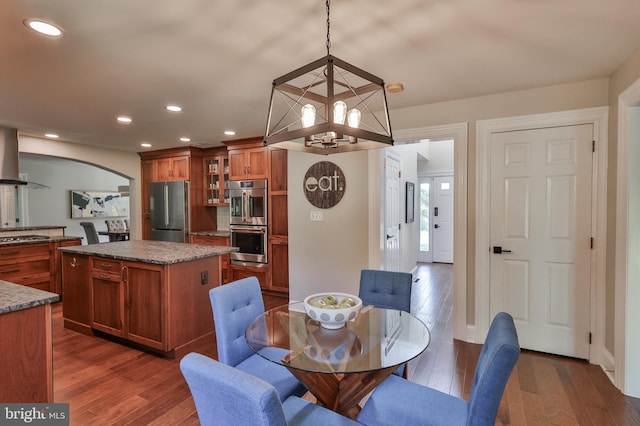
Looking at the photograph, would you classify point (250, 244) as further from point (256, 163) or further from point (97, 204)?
point (97, 204)

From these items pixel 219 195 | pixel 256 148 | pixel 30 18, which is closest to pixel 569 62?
pixel 30 18

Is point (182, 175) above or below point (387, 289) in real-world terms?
above

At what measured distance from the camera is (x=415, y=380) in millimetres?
2467

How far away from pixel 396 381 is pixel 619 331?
191cm

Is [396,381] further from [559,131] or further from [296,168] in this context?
[296,168]

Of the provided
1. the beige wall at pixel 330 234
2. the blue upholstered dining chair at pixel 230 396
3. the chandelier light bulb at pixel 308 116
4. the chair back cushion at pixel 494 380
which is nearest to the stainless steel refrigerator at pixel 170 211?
the beige wall at pixel 330 234

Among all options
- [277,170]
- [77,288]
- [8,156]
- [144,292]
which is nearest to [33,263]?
[77,288]

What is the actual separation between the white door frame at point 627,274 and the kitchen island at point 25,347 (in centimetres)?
358

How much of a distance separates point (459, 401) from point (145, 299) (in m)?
2.57

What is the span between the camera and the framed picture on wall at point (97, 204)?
824 cm

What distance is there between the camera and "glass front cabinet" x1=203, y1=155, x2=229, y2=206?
557 centimetres

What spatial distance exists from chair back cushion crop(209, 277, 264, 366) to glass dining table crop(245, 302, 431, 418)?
11 cm

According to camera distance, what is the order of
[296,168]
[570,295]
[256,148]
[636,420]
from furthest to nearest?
1. [256,148]
2. [296,168]
3. [570,295]
4. [636,420]

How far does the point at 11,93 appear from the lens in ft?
9.63
